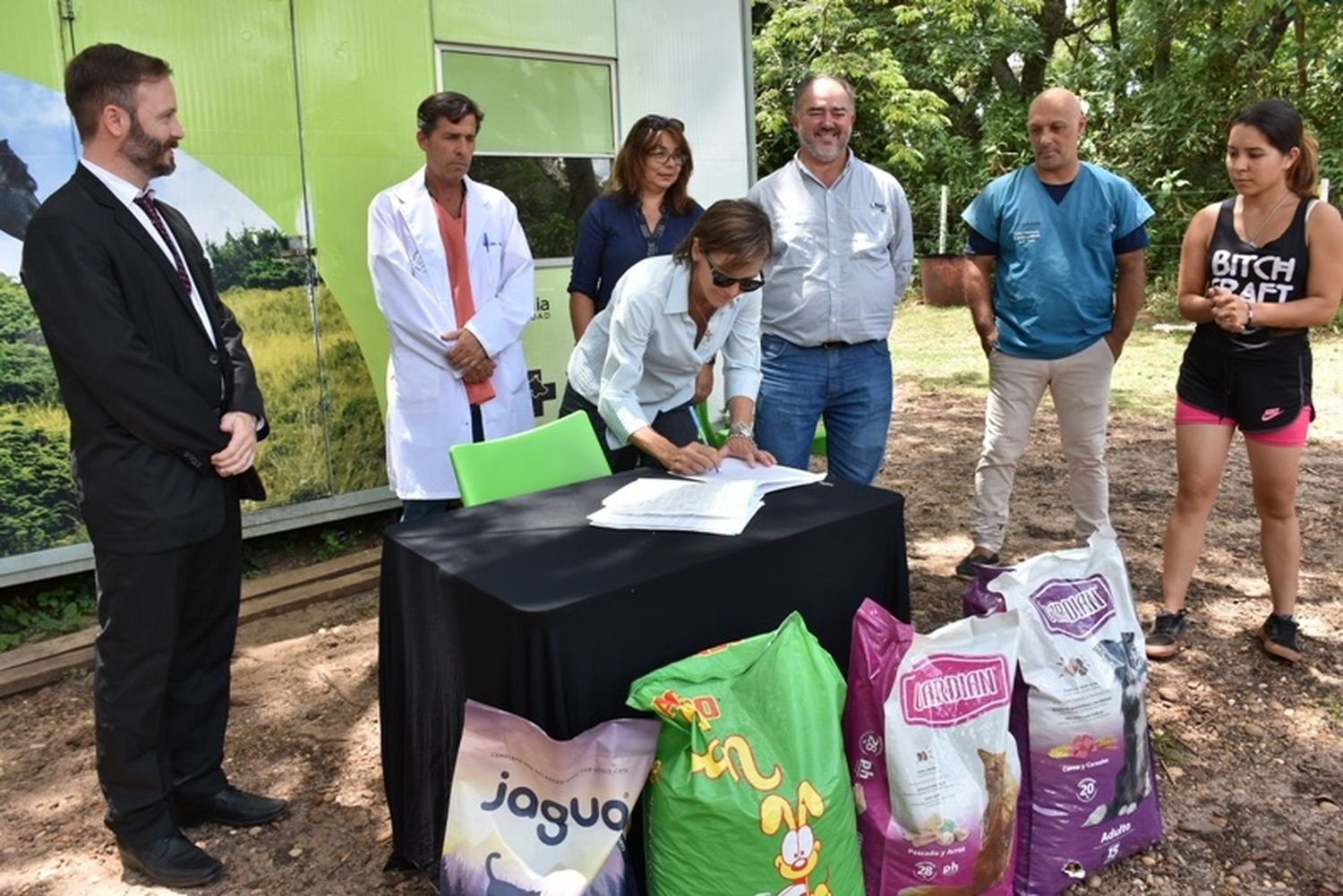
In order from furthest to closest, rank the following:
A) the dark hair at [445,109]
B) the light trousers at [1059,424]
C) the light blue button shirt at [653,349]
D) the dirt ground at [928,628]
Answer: the light trousers at [1059,424] < the dark hair at [445,109] < the light blue button shirt at [653,349] < the dirt ground at [928,628]

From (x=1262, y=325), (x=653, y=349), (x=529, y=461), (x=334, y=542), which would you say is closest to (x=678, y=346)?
(x=653, y=349)

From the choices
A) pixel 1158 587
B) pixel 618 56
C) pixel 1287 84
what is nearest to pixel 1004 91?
pixel 1287 84

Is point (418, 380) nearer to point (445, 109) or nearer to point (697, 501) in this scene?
point (445, 109)

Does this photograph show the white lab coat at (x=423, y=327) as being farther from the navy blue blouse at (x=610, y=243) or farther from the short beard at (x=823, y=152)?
the short beard at (x=823, y=152)

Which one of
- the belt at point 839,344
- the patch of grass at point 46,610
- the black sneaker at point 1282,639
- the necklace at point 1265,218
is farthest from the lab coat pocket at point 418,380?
the black sneaker at point 1282,639

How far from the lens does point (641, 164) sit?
3.90m

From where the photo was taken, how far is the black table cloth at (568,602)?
6.43ft

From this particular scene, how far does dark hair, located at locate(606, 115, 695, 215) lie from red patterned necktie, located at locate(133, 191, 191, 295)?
184 centimetres

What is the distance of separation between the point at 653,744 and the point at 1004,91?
16.7 meters

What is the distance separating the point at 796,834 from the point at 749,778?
0.14 metres

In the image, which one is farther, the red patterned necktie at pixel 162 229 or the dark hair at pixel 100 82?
the red patterned necktie at pixel 162 229

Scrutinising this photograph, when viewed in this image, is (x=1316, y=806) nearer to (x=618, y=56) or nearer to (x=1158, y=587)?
(x=1158, y=587)

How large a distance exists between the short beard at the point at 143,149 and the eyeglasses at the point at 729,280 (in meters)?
1.35

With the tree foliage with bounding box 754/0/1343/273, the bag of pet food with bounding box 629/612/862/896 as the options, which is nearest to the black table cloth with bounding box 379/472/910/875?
the bag of pet food with bounding box 629/612/862/896
